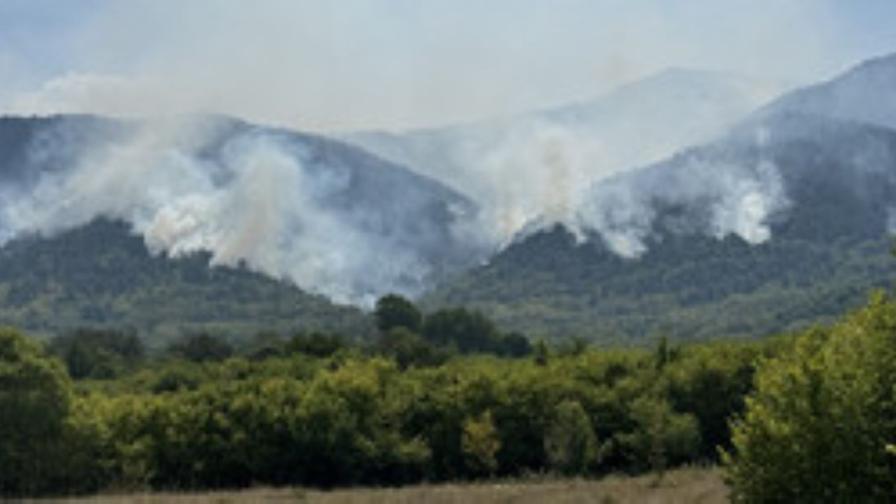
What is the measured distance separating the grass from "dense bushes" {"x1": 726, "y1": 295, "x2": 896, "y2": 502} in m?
18.1

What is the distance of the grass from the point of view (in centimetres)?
4612

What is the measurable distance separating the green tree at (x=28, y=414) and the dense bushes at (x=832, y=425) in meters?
46.7

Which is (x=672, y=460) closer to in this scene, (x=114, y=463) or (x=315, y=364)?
(x=114, y=463)

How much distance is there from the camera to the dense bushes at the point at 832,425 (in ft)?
73.8

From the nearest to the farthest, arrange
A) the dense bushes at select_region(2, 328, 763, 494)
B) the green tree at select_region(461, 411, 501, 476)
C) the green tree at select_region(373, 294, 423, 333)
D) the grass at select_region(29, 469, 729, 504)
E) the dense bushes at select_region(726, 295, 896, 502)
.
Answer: the dense bushes at select_region(726, 295, 896, 502)
the grass at select_region(29, 469, 729, 504)
the dense bushes at select_region(2, 328, 763, 494)
the green tree at select_region(461, 411, 501, 476)
the green tree at select_region(373, 294, 423, 333)

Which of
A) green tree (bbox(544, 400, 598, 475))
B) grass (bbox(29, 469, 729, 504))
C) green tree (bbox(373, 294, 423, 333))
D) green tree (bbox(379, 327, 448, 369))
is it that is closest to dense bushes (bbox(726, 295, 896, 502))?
grass (bbox(29, 469, 729, 504))

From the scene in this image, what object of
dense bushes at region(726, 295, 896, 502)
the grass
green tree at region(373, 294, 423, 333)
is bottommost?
the grass

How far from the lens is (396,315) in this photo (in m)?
166

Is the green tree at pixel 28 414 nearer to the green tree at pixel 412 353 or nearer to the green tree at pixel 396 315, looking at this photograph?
the green tree at pixel 412 353

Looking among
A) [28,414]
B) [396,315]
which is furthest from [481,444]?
[396,315]

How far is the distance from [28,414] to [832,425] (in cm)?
4971

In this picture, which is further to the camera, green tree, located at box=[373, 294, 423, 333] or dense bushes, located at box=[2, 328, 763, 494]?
green tree, located at box=[373, 294, 423, 333]

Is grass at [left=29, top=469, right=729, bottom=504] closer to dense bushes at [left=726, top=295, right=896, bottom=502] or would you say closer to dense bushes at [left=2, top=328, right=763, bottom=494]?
dense bushes at [left=2, top=328, right=763, bottom=494]

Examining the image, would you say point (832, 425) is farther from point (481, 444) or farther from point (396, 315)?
point (396, 315)
